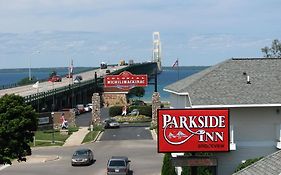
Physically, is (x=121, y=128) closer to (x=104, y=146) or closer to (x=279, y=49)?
(x=104, y=146)

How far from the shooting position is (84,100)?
136 metres

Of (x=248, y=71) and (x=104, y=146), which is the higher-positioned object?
(x=248, y=71)

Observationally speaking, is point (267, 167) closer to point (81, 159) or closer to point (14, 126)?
point (14, 126)

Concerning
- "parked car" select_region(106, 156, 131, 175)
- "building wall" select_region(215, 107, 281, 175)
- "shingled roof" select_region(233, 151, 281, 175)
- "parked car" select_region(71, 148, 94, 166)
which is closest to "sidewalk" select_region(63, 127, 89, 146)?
"parked car" select_region(71, 148, 94, 166)

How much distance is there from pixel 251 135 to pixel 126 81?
46.2 m

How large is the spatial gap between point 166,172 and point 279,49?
6724cm

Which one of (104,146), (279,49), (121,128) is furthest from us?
(279,49)

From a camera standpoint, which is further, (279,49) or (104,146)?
(279,49)

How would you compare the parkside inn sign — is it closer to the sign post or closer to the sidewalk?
the sign post

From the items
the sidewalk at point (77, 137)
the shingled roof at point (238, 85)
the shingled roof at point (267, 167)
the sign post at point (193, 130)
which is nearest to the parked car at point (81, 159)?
the sidewalk at point (77, 137)

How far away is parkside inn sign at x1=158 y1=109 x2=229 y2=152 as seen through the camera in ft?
75.1

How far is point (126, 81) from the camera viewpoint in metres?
74.4

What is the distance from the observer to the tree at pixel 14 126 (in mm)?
28969

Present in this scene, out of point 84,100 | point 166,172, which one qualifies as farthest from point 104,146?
point 84,100
